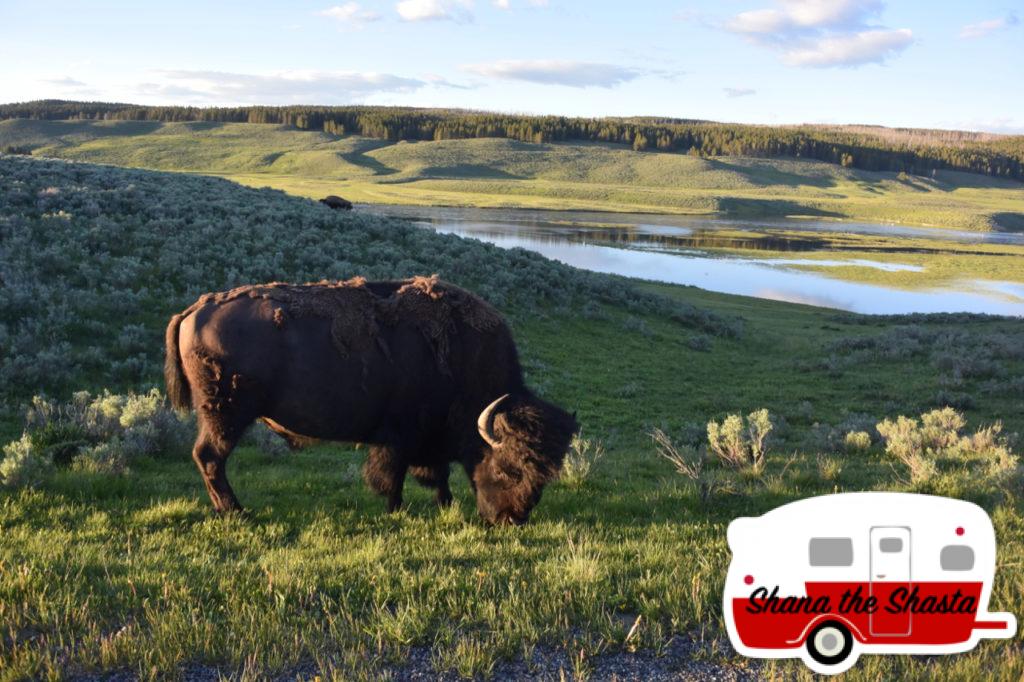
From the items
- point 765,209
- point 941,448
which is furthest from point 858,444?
point 765,209

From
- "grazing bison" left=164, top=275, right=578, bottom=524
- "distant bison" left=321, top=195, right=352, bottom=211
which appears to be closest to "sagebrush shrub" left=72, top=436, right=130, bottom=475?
"grazing bison" left=164, top=275, right=578, bottom=524

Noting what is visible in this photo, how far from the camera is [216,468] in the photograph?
6.75 m

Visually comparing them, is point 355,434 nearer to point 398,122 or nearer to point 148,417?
point 148,417

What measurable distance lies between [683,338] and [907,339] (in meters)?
7.31

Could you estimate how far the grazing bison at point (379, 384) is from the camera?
6.62m

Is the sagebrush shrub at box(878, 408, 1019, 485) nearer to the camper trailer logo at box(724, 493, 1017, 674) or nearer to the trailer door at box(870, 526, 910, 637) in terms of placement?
the camper trailer logo at box(724, 493, 1017, 674)

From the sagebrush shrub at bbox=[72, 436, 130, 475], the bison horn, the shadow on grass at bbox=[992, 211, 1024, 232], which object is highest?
the shadow on grass at bbox=[992, 211, 1024, 232]

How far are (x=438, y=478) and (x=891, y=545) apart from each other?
455 cm

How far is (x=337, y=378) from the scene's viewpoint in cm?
683

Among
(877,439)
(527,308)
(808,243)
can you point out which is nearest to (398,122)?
(808,243)

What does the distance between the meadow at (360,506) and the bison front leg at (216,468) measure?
23 centimetres

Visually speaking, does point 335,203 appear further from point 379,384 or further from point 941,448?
point 379,384

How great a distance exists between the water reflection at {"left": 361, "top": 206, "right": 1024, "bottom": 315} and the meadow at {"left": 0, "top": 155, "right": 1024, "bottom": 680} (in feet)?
73.1

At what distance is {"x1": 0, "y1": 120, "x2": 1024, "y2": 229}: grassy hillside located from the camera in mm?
109000
